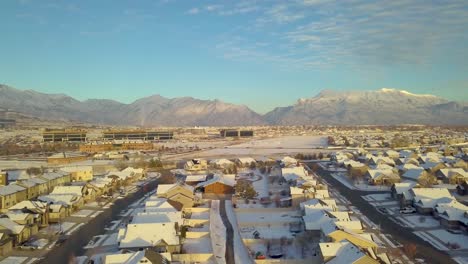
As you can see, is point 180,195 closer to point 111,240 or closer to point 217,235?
point 217,235

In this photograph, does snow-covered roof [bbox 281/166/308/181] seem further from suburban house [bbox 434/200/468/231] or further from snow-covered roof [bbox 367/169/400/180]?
suburban house [bbox 434/200/468/231]

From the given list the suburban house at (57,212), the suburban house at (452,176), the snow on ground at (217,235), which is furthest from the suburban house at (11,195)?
the suburban house at (452,176)

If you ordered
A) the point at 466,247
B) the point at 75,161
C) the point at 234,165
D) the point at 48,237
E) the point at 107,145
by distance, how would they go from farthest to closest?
the point at 107,145 → the point at 75,161 → the point at 234,165 → the point at 48,237 → the point at 466,247

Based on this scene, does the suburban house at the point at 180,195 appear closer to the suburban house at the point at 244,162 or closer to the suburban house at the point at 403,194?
the suburban house at the point at 403,194

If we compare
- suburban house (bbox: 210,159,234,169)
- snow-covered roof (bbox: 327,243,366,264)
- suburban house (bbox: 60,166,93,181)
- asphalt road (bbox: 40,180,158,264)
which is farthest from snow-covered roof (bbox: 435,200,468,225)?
suburban house (bbox: 60,166,93,181)

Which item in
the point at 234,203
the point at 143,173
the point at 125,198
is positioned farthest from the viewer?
the point at 143,173

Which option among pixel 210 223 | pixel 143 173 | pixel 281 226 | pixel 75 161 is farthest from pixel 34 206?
pixel 75 161

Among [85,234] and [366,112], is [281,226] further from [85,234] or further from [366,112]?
[366,112]
